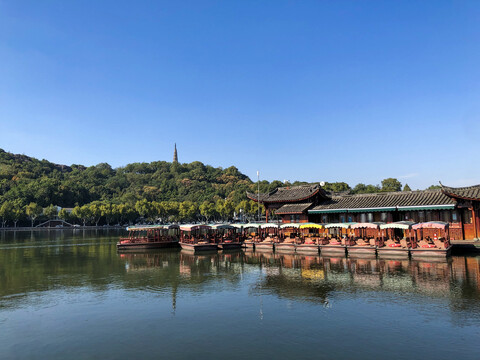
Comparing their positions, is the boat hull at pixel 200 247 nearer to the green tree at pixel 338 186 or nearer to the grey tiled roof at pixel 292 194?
the grey tiled roof at pixel 292 194

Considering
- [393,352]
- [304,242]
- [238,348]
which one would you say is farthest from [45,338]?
[304,242]

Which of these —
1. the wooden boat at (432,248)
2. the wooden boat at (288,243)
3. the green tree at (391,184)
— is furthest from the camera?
the green tree at (391,184)

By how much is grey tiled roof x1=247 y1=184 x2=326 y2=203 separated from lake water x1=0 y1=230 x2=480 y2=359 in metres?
22.4

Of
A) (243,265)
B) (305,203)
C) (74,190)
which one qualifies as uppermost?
(74,190)

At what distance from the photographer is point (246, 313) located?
1786cm

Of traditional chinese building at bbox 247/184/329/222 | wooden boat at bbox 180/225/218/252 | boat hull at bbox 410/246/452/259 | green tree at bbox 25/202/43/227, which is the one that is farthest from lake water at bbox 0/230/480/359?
green tree at bbox 25/202/43/227

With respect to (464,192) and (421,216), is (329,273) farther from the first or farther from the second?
(464,192)

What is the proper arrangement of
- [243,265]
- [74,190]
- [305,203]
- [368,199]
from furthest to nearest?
[74,190] → [305,203] → [368,199] → [243,265]

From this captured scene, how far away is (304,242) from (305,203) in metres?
10.3

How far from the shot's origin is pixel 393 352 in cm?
1273

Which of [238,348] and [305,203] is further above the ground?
[305,203]

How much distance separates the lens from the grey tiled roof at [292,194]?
176 ft

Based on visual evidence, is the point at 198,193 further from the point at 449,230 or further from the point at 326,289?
the point at 326,289

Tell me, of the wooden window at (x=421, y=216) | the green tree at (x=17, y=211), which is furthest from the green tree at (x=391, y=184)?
the green tree at (x=17, y=211)
